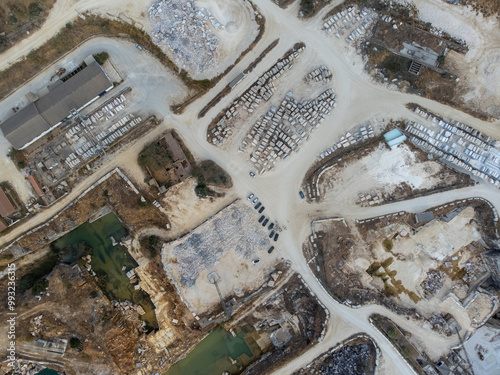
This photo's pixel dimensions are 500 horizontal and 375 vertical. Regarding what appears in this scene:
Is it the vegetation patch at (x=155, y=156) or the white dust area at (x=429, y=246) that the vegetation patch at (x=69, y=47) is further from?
the white dust area at (x=429, y=246)

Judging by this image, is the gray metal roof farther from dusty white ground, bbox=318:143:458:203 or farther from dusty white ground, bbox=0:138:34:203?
dusty white ground, bbox=0:138:34:203

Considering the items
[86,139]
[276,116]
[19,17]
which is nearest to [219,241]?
[276,116]

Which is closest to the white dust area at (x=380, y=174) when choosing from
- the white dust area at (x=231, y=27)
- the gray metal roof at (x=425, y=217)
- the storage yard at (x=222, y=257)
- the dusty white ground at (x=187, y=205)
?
the gray metal roof at (x=425, y=217)

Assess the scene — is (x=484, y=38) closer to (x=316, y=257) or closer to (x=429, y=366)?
(x=316, y=257)

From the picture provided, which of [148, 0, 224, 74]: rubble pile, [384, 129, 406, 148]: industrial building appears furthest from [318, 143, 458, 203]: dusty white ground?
[148, 0, 224, 74]: rubble pile

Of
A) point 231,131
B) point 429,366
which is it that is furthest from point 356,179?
point 429,366
